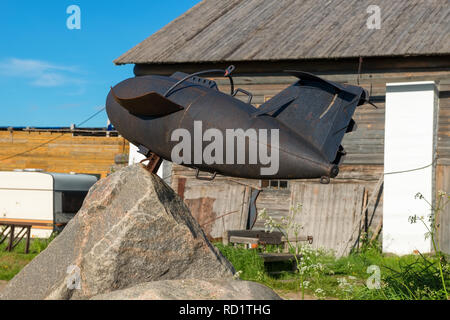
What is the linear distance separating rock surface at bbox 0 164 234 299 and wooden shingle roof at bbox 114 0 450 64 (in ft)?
24.9

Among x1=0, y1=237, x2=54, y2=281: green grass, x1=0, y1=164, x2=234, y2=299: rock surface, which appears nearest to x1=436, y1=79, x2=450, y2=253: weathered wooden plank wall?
x1=0, y1=164, x2=234, y2=299: rock surface

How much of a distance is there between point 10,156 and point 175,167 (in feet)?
34.5

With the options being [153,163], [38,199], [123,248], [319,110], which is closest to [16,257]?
[38,199]

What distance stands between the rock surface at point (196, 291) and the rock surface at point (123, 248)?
51 centimetres

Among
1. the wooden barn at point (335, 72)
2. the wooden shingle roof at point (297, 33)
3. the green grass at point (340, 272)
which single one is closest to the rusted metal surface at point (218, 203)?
the wooden barn at point (335, 72)

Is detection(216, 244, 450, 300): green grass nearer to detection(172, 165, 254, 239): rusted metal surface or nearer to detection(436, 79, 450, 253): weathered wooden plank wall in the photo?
detection(436, 79, 450, 253): weathered wooden plank wall

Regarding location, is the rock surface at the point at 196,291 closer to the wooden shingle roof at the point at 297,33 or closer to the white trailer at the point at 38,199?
the wooden shingle roof at the point at 297,33

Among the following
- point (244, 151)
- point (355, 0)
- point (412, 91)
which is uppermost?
point (355, 0)

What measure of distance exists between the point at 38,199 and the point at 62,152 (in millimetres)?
7523

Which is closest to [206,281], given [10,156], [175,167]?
[175,167]

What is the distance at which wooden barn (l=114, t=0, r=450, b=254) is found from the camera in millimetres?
11289

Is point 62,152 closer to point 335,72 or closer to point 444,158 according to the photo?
point 335,72
